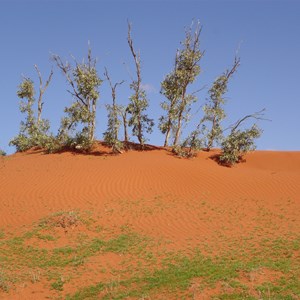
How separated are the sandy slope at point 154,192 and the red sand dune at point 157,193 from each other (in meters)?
0.04

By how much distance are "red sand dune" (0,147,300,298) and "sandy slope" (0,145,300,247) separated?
0.04 metres

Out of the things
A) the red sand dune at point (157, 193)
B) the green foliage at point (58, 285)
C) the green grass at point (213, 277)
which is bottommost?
the green foliage at point (58, 285)

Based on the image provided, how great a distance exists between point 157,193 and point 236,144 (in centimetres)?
869

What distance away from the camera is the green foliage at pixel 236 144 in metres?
28.7

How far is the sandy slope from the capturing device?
18422 millimetres

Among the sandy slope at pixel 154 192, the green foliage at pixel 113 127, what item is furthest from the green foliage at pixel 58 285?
the green foliage at pixel 113 127

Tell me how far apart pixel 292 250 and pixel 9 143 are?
2494 cm

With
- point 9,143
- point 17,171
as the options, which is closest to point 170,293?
point 17,171

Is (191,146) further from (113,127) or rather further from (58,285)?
(58,285)

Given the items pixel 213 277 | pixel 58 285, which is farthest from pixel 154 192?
pixel 58 285

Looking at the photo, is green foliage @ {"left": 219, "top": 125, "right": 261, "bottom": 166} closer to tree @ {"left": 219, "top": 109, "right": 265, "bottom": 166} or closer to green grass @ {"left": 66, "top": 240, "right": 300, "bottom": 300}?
tree @ {"left": 219, "top": 109, "right": 265, "bottom": 166}

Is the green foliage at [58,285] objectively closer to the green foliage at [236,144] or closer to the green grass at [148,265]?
the green grass at [148,265]

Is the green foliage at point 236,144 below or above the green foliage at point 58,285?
above

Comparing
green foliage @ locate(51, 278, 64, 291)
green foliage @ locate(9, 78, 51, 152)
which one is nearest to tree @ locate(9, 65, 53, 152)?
green foliage @ locate(9, 78, 51, 152)
